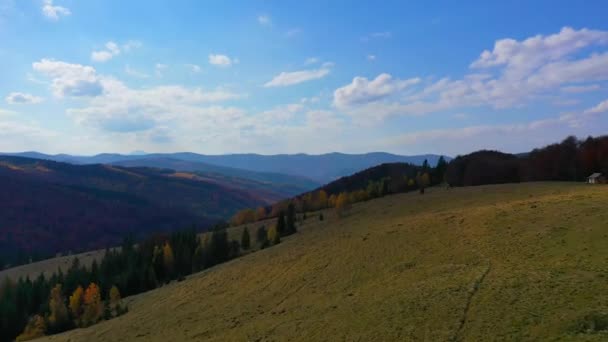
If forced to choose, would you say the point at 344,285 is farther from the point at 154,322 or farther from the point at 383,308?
the point at 154,322

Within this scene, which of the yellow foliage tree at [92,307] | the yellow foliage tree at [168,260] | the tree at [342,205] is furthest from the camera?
the tree at [342,205]

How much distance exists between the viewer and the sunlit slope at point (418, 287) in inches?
938

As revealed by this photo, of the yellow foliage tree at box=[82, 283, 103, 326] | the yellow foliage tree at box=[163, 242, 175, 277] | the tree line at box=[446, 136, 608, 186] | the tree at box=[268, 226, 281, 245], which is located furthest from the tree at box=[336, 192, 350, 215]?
the yellow foliage tree at box=[82, 283, 103, 326]

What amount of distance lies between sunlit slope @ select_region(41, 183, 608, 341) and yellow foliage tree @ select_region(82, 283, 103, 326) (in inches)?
255

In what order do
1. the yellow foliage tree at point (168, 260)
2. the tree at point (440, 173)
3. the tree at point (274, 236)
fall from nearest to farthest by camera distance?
the tree at point (274, 236), the yellow foliage tree at point (168, 260), the tree at point (440, 173)

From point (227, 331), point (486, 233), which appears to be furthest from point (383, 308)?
point (486, 233)

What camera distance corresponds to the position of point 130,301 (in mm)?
60406

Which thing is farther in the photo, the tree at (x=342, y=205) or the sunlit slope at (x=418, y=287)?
the tree at (x=342, y=205)

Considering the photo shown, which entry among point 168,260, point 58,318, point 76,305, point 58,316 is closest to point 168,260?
point 168,260

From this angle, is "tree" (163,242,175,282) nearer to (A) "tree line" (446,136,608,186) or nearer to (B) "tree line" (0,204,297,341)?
(B) "tree line" (0,204,297,341)

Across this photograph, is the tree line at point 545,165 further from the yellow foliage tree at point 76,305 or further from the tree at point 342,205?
the yellow foliage tree at point 76,305

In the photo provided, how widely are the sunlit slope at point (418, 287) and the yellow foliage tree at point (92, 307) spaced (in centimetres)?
648

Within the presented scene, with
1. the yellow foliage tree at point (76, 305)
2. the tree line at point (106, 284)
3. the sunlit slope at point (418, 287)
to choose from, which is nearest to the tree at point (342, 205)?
the tree line at point (106, 284)

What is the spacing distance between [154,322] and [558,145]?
3652 inches
